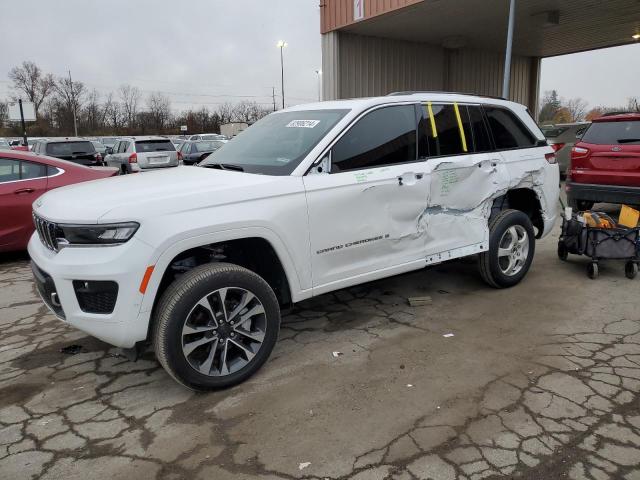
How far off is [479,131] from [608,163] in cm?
420

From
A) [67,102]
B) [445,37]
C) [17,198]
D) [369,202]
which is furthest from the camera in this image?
[67,102]

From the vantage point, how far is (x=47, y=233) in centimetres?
326

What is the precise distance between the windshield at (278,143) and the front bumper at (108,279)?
1.18 meters

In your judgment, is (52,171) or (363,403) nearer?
(363,403)

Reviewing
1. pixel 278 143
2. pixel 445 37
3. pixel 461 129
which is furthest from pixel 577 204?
pixel 445 37

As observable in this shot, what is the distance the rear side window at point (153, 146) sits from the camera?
16.6 m

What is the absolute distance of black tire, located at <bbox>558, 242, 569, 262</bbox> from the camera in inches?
235

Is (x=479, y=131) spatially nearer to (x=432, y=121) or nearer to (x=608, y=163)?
(x=432, y=121)

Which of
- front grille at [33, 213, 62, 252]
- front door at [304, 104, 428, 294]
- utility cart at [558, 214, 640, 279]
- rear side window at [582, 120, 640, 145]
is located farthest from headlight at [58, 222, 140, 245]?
rear side window at [582, 120, 640, 145]

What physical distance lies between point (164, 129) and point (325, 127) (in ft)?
223

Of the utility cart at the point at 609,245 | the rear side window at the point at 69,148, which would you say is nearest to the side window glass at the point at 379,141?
the utility cart at the point at 609,245

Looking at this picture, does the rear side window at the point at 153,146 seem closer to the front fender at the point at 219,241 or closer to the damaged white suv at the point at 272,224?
the damaged white suv at the point at 272,224

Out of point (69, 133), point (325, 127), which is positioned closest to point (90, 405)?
point (325, 127)

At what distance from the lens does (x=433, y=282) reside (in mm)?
5531
